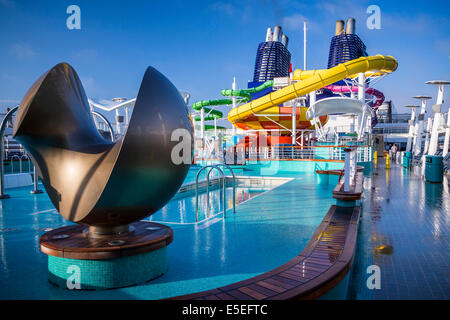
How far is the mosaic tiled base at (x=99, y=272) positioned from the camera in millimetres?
3229

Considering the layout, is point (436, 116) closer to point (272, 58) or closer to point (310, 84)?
point (310, 84)

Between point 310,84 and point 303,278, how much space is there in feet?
56.4

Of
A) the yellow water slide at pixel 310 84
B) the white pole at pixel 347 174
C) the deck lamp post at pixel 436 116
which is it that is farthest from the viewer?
the deck lamp post at pixel 436 116

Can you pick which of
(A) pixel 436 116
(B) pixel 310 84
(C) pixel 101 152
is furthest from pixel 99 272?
(A) pixel 436 116

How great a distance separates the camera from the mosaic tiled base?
127 inches

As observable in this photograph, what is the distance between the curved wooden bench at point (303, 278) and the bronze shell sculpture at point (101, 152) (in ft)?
4.17

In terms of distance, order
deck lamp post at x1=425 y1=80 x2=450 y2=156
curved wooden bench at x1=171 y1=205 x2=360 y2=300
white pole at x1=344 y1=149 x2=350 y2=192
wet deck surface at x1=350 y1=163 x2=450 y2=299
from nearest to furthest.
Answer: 1. curved wooden bench at x1=171 y1=205 x2=360 y2=300
2. wet deck surface at x1=350 y1=163 x2=450 y2=299
3. white pole at x1=344 y1=149 x2=350 y2=192
4. deck lamp post at x1=425 y1=80 x2=450 y2=156

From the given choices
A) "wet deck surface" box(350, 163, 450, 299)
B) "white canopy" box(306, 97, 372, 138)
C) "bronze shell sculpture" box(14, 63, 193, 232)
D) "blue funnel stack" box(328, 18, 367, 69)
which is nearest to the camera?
"bronze shell sculpture" box(14, 63, 193, 232)

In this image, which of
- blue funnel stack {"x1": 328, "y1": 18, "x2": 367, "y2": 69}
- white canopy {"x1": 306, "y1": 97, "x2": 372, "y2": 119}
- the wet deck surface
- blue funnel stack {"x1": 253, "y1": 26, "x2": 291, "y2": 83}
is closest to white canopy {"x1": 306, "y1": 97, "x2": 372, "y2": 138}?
white canopy {"x1": 306, "y1": 97, "x2": 372, "y2": 119}

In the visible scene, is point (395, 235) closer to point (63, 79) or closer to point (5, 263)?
point (63, 79)

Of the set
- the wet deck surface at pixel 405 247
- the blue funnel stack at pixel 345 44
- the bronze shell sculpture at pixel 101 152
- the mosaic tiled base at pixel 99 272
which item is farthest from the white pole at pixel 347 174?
the blue funnel stack at pixel 345 44

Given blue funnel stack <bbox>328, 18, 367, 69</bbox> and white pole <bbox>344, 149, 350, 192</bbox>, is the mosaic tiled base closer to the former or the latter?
white pole <bbox>344, 149, 350, 192</bbox>

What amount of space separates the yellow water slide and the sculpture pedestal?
16.3 metres

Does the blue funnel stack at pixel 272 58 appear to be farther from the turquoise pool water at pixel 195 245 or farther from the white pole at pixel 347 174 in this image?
the white pole at pixel 347 174
